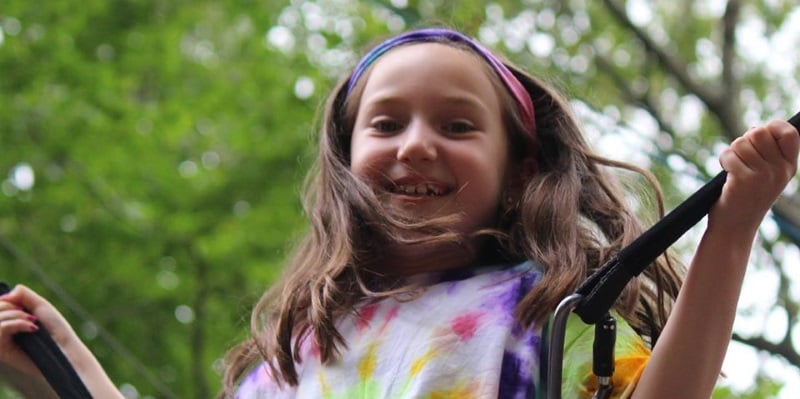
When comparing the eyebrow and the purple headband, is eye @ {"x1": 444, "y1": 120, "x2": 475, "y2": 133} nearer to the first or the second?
the eyebrow

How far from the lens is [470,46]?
79.1 inches

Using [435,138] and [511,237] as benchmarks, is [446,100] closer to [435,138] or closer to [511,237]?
[435,138]

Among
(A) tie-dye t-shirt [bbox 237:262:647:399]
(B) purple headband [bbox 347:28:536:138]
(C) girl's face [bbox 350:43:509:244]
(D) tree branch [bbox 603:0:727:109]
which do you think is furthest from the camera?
(D) tree branch [bbox 603:0:727:109]

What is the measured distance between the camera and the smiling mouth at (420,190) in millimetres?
1826

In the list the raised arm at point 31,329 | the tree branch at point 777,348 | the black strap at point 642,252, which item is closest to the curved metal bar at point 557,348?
the black strap at point 642,252

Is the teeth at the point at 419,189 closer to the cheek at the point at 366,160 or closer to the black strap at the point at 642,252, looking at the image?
the cheek at the point at 366,160

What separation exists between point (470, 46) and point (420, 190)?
301 millimetres

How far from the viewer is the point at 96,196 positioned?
288 inches

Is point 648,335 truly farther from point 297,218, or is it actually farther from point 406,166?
point 297,218

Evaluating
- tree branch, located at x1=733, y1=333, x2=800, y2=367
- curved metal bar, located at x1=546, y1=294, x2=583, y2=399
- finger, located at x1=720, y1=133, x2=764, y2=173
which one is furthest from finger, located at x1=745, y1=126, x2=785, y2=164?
tree branch, located at x1=733, y1=333, x2=800, y2=367

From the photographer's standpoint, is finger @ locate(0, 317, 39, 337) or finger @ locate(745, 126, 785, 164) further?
finger @ locate(0, 317, 39, 337)

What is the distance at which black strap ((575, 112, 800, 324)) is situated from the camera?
1.38 meters

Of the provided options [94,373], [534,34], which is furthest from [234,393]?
[534,34]

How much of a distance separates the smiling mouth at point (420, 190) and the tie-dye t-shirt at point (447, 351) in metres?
0.12
